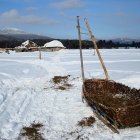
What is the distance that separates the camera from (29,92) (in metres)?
12.5

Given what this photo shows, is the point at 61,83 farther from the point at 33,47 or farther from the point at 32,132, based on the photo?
the point at 33,47

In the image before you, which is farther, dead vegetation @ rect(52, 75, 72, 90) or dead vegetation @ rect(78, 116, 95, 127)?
dead vegetation @ rect(52, 75, 72, 90)

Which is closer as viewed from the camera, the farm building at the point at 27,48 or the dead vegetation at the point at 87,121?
the dead vegetation at the point at 87,121

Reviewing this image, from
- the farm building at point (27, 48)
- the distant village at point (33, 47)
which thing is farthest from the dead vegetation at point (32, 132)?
the farm building at point (27, 48)

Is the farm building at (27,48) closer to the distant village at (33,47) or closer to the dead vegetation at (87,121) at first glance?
the distant village at (33,47)

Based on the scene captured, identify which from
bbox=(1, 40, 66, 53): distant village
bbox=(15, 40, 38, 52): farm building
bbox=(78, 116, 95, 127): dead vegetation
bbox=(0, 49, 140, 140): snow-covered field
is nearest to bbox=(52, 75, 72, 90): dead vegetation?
bbox=(0, 49, 140, 140): snow-covered field

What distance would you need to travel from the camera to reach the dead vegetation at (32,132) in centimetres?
687

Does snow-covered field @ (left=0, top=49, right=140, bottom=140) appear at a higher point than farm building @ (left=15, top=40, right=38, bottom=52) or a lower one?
lower

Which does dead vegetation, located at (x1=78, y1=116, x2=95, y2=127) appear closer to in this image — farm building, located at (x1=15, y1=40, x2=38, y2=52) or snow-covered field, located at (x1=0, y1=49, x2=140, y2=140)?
snow-covered field, located at (x1=0, y1=49, x2=140, y2=140)

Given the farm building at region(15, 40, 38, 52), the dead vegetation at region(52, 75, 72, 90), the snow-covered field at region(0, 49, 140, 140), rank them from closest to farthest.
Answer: the snow-covered field at region(0, 49, 140, 140)
the dead vegetation at region(52, 75, 72, 90)
the farm building at region(15, 40, 38, 52)

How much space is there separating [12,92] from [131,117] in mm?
6894

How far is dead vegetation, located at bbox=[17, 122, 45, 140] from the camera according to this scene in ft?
22.5

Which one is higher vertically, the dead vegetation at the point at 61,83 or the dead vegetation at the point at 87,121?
the dead vegetation at the point at 61,83

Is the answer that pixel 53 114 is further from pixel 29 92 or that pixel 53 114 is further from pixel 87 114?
pixel 29 92
